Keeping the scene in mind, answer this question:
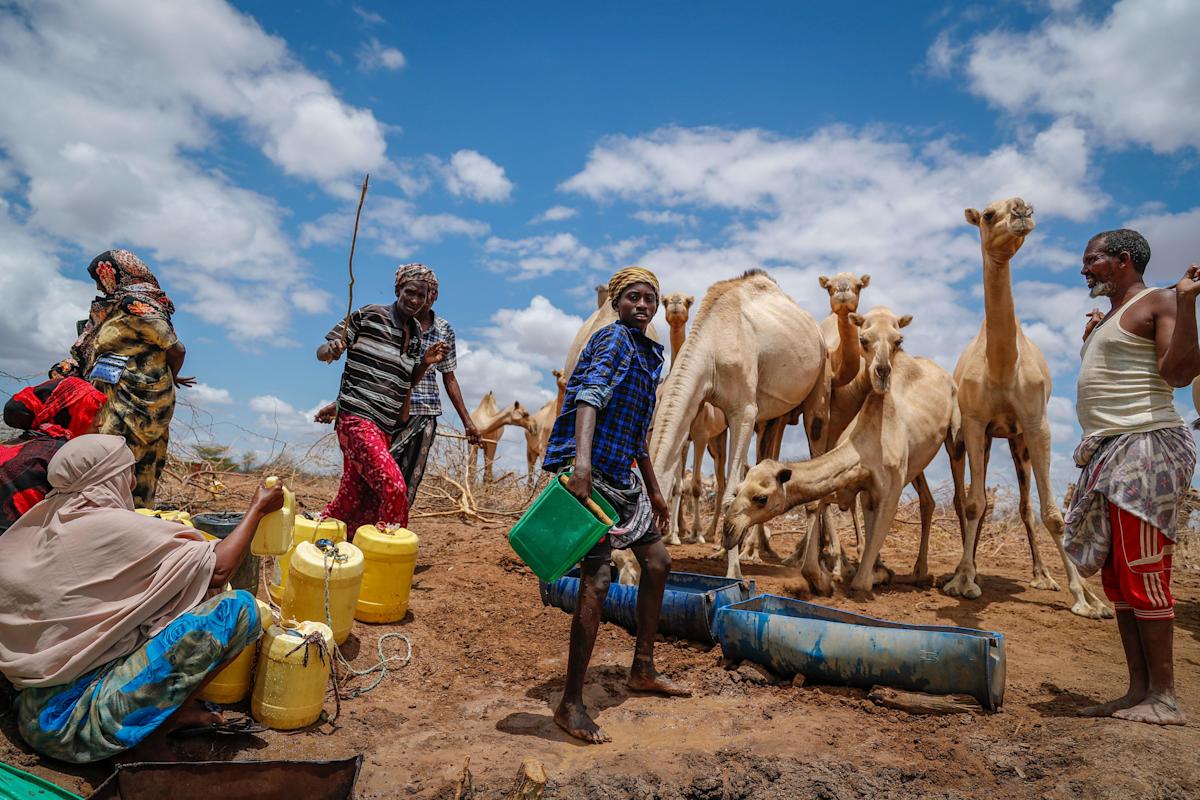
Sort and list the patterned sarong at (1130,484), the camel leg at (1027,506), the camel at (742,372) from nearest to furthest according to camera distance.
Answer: the patterned sarong at (1130,484) → the camel at (742,372) → the camel leg at (1027,506)

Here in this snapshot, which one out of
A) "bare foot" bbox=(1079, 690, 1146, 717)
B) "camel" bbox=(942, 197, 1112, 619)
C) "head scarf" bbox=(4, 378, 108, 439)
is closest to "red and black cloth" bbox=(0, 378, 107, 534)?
"head scarf" bbox=(4, 378, 108, 439)

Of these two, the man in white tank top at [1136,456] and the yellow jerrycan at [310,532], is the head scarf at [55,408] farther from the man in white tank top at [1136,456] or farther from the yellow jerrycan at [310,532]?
the man in white tank top at [1136,456]

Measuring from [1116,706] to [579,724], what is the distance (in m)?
2.76

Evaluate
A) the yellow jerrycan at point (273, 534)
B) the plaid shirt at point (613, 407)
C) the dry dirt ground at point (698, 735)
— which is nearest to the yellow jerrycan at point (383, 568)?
the dry dirt ground at point (698, 735)

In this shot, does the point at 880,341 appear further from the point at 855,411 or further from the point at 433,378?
the point at 433,378

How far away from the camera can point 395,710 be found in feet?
13.4

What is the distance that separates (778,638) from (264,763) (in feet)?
9.37

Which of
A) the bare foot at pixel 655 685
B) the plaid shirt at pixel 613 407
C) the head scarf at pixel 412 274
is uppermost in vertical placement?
the head scarf at pixel 412 274

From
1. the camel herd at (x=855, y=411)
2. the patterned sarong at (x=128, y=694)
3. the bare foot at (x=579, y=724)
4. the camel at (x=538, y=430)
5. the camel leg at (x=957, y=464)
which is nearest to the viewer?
the patterned sarong at (x=128, y=694)

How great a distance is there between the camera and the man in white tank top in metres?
3.74

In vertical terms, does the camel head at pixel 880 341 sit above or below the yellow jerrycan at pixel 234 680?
above

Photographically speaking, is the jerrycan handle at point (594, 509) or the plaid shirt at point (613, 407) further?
the plaid shirt at point (613, 407)

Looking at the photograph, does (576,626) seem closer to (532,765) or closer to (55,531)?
(532,765)

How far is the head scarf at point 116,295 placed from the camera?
506 cm
